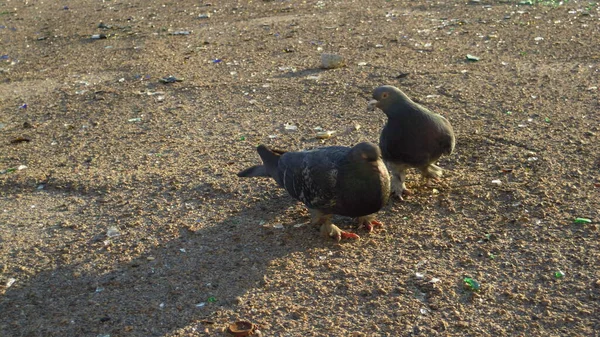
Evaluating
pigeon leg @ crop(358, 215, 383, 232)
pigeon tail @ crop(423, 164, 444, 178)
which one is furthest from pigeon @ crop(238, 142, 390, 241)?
pigeon tail @ crop(423, 164, 444, 178)

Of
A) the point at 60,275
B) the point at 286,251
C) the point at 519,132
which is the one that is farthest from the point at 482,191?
the point at 60,275

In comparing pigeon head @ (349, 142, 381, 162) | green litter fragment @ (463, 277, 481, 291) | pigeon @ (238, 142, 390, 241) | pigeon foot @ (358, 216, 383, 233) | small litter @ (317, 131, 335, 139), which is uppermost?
pigeon head @ (349, 142, 381, 162)

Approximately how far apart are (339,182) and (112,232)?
1.77m

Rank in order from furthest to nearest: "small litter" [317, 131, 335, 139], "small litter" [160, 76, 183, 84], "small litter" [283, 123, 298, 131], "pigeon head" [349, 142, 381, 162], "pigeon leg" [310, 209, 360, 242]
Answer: "small litter" [160, 76, 183, 84], "small litter" [283, 123, 298, 131], "small litter" [317, 131, 335, 139], "pigeon leg" [310, 209, 360, 242], "pigeon head" [349, 142, 381, 162]

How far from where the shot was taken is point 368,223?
15.1 ft

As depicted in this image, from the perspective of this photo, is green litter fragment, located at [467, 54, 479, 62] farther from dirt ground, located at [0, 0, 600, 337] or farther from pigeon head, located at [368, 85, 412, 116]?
pigeon head, located at [368, 85, 412, 116]

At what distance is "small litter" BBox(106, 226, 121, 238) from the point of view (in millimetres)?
4707

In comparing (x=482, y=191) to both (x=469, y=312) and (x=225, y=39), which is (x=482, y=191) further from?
(x=225, y=39)

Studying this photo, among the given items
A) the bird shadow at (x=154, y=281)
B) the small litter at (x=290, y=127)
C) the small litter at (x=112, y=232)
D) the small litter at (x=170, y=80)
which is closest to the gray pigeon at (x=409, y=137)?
the bird shadow at (x=154, y=281)

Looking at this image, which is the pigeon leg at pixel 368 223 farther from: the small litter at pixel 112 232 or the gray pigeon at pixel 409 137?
the small litter at pixel 112 232

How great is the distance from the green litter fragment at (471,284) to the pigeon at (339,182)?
2.33 ft

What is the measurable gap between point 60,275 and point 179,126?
8.92 feet

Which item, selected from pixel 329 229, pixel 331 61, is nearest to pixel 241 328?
pixel 329 229

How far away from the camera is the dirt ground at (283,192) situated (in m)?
3.78
